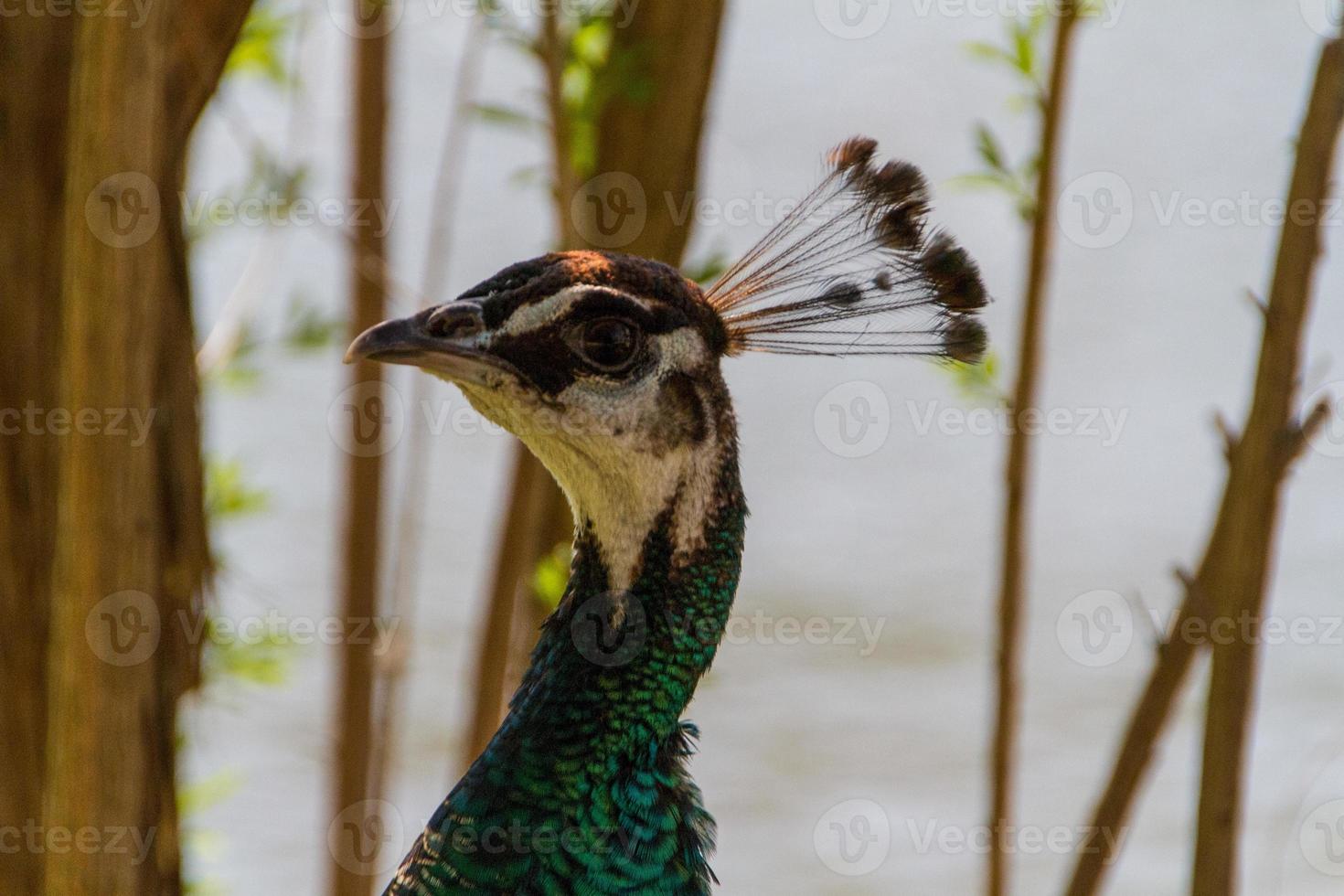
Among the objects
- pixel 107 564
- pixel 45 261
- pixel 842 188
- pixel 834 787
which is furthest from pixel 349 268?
pixel 834 787

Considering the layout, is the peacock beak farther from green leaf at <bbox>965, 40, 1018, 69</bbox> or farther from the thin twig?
the thin twig

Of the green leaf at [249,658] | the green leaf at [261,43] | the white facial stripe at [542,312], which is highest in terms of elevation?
the green leaf at [261,43]

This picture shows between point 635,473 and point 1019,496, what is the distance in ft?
1.71

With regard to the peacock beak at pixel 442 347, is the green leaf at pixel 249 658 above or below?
below

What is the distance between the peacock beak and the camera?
41.3 inches

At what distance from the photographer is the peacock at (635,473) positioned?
1089mm

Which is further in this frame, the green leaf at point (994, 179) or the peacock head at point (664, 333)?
the green leaf at point (994, 179)

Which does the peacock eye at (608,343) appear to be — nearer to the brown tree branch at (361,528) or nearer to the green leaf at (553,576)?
the green leaf at (553,576)

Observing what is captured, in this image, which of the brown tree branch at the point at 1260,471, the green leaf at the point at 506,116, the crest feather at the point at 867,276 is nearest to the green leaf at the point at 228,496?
the green leaf at the point at 506,116

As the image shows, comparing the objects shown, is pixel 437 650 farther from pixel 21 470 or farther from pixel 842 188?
pixel 842 188

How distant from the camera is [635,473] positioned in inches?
44.4

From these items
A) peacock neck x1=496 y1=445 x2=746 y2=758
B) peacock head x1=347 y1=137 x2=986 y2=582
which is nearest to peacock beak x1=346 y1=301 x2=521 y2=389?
peacock head x1=347 y1=137 x2=986 y2=582

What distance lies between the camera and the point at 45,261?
4.64 feet

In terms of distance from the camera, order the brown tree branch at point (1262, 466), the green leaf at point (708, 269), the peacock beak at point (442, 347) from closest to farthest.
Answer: the peacock beak at point (442, 347) → the brown tree branch at point (1262, 466) → the green leaf at point (708, 269)
